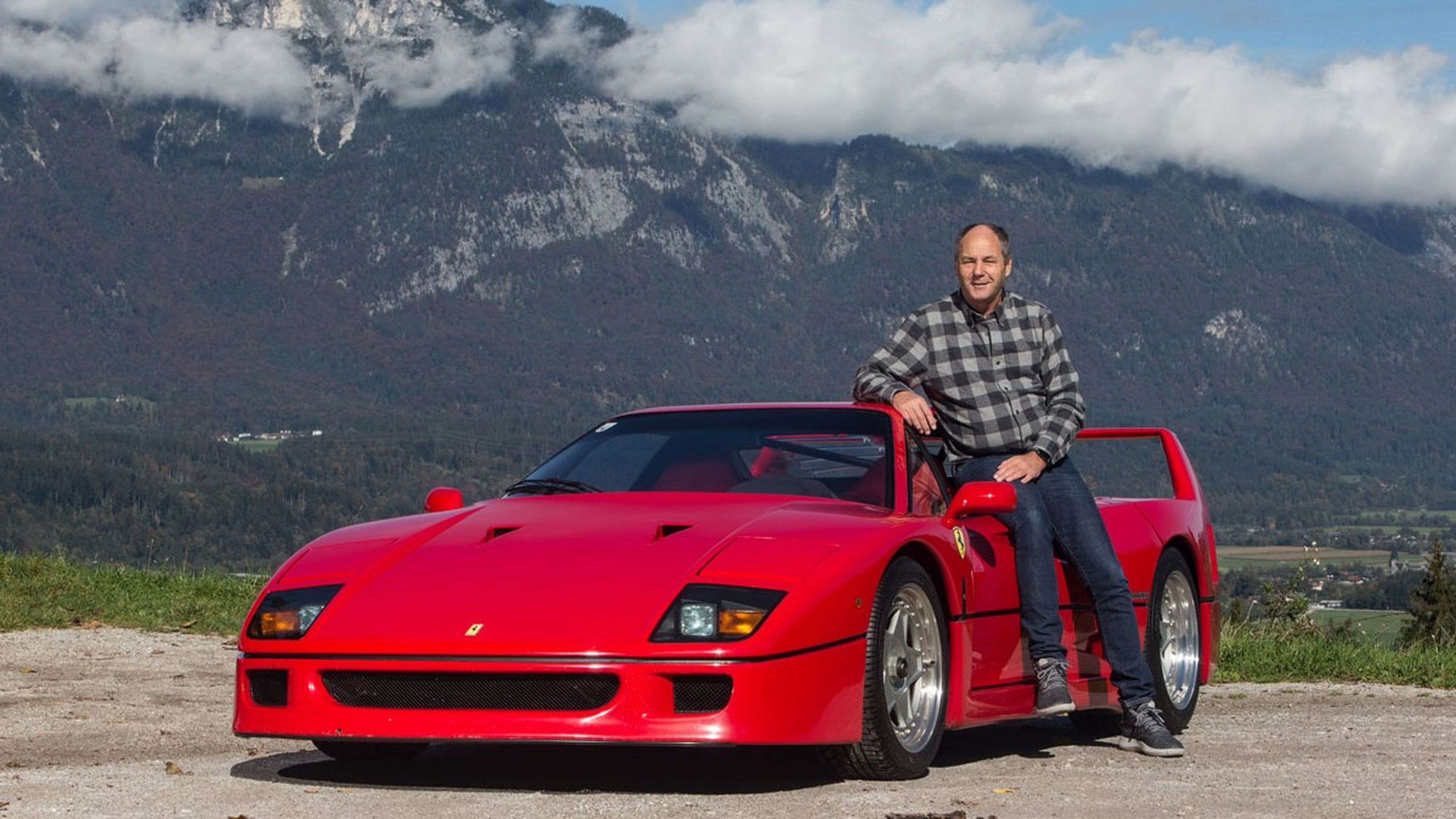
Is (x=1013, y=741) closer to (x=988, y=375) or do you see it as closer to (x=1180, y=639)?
(x=1180, y=639)

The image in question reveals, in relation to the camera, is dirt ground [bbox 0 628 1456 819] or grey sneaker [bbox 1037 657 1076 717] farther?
grey sneaker [bbox 1037 657 1076 717]

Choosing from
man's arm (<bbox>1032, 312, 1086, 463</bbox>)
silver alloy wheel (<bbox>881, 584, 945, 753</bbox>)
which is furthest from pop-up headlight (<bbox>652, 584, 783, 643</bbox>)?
man's arm (<bbox>1032, 312, 1086, 463</bbox>)

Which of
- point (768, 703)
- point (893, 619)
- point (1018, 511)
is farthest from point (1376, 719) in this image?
point (768, 703)

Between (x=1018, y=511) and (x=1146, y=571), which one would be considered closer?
(x=1018, y=511)

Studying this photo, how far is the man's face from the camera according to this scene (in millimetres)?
7504

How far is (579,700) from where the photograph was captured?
581 cm

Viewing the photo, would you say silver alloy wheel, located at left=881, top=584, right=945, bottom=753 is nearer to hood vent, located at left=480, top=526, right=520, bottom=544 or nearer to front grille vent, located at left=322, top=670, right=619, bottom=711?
front grille vent, located at left=322, top=670, right=619, bottom=711

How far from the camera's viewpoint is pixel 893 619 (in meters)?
6.44

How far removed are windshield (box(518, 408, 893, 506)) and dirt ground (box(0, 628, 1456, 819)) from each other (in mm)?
957

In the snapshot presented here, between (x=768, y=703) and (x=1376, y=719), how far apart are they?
4.07 metres

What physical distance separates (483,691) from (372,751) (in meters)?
1.22

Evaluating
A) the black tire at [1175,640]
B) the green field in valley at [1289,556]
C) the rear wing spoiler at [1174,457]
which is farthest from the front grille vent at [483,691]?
the green field in valley at [1289,556]

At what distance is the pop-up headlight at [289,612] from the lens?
6.22 m

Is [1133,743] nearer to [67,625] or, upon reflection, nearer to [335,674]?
[335,674]
